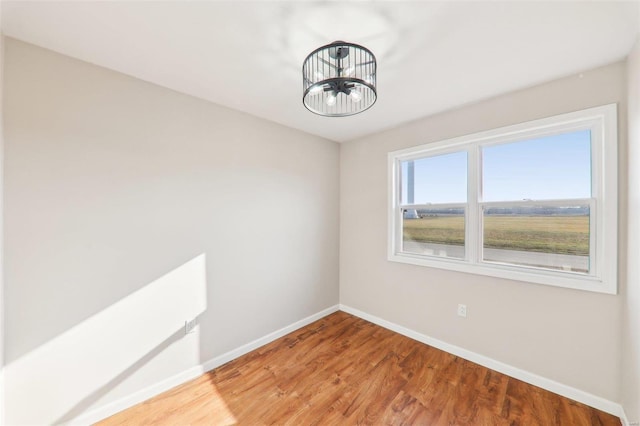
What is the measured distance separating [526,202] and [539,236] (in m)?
0.32

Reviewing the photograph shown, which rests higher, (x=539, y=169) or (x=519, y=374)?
(x=539, y=169)

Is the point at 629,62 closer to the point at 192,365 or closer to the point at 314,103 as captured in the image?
the point at 314,103

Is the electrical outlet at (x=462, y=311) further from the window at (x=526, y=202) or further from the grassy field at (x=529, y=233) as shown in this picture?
the grassy field at (x=529, y=233)

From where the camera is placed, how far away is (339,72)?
1461mm

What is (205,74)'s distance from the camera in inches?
74.3

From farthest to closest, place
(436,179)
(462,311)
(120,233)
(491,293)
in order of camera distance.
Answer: (436,179)
(462,311)
(491,293)
(120,233)

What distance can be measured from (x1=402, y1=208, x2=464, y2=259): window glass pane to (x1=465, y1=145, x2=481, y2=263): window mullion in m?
0.10

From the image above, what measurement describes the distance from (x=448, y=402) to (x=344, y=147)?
308 cm

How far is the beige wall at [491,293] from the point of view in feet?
5.90

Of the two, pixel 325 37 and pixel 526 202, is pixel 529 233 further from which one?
pixel 325 37

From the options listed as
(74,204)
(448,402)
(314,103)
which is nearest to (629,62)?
(314,103)

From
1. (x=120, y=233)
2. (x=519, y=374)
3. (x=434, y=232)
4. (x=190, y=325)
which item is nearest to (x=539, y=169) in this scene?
(x=434, y=232)

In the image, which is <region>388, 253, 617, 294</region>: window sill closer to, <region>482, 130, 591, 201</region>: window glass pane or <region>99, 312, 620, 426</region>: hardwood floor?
<region>482, 130, 591, 201</region>: window glass pane

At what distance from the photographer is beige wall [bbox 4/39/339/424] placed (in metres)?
1.51
